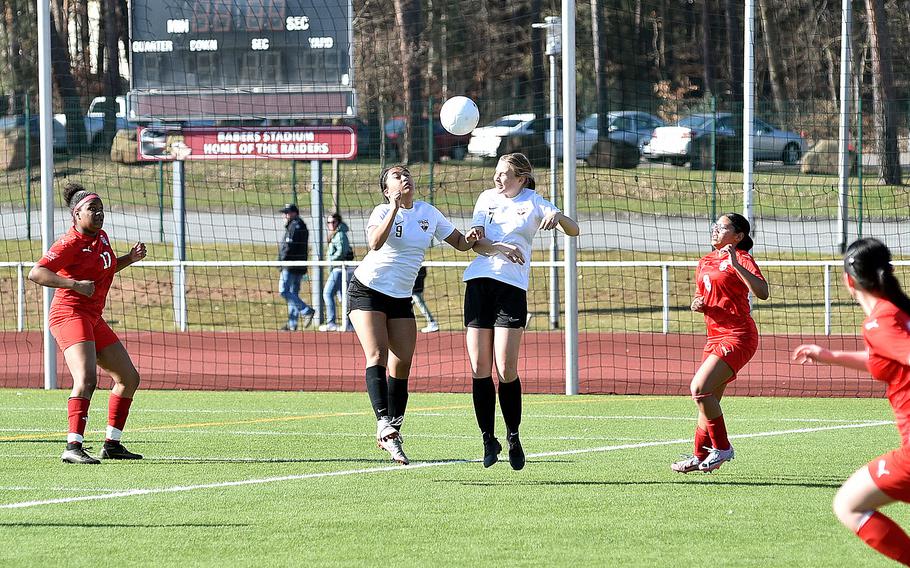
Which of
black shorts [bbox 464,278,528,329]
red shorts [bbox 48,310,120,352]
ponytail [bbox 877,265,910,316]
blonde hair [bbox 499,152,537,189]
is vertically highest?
blonde hair [bbox 499,152,537,189]

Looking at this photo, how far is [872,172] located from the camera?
882 inches

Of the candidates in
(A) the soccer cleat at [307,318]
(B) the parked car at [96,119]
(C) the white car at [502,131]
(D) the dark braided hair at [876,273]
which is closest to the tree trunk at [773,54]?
(C) the white car at [502,131]

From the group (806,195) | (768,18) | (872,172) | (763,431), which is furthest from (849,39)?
(768,18)

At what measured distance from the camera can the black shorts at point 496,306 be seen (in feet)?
28.0

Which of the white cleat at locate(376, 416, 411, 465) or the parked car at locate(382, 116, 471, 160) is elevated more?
the parked car at locate(382, 116, 471, 160)

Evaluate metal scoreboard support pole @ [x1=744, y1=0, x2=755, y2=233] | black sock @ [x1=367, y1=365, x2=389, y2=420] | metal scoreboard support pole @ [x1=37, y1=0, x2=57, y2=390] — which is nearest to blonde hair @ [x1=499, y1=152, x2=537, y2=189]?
black sock @ [x1=367, y1=365, x2=389, y2=420]

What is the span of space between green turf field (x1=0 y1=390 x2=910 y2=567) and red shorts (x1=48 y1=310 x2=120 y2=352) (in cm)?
89

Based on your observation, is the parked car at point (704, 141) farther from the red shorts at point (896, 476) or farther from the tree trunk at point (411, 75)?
the red shorts at point (896, 476)

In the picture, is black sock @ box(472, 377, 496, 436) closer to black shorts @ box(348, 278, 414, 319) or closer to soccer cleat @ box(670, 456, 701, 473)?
black shorts @ box(348, 278, 414, 319)

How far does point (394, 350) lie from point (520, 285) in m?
1.03

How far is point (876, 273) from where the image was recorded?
203 inches

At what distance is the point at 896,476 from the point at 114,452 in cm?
608

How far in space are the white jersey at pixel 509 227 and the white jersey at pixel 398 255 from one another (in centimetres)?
33

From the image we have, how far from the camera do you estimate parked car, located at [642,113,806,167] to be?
2522cm
